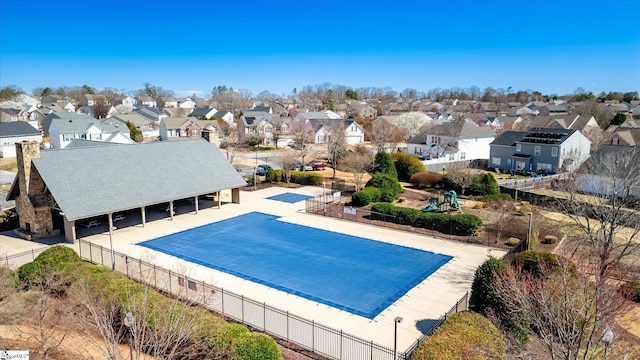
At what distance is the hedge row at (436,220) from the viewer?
3059 cm

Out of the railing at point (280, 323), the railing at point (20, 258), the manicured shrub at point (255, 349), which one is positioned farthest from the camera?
the railing at point (20, 258)

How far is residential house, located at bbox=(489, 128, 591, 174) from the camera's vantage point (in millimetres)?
54156

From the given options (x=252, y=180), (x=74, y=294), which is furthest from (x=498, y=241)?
(x=252, y=180)

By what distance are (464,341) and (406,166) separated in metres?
36.8

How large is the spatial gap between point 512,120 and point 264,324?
10080cm

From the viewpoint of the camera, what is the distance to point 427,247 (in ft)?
94.1

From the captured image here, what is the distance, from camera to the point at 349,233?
31.5 metres

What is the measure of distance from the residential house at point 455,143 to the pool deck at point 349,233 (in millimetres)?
31501

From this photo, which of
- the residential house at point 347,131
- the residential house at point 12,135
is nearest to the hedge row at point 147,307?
the residential house at point 12,135

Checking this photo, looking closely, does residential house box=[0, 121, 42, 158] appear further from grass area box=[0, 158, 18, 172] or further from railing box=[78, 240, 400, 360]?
railing box=[78, 240, 400, 360]

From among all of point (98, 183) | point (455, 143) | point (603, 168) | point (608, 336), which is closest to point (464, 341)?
point (608, 336)

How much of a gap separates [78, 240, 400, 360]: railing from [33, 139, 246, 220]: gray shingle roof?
27.0 ft

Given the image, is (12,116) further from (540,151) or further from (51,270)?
(540,151)

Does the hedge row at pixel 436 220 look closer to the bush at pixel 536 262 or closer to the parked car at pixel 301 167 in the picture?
the bush at pixel 536 262
